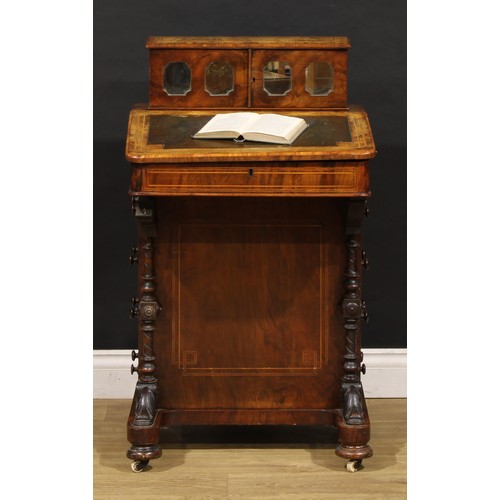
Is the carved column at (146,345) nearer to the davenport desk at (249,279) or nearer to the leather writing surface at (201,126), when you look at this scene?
the davenport desk at (249,279)

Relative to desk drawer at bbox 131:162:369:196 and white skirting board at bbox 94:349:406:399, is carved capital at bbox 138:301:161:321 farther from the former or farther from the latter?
white skirting board at bbox 94:349:406:399

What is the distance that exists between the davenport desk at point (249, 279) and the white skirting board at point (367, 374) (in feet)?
1.97

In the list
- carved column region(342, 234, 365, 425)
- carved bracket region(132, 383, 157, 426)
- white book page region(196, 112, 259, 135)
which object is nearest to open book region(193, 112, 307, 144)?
white book page region(196, 112, 259, 135)

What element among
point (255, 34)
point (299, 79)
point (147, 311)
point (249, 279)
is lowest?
point (147, 311)

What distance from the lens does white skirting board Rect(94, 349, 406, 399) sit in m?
5.38

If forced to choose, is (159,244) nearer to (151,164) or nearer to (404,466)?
(151,164)

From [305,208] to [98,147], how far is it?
1.03 meters

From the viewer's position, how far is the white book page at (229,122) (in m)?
4.42

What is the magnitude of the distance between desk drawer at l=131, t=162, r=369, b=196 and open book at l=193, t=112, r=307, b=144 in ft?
0.38

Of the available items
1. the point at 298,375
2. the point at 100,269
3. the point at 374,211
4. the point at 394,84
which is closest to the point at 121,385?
the point at 100,269

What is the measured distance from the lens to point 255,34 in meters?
5.16

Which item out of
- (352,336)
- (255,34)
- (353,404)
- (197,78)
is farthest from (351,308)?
(255,34)

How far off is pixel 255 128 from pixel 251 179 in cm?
20

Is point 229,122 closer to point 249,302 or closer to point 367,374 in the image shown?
point 249,302
